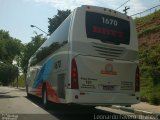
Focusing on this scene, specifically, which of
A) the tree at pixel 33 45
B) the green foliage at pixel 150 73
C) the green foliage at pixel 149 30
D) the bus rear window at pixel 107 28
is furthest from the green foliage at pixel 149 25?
the tree at pixel 33 45

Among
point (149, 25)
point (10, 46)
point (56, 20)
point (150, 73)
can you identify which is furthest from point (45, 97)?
point (56, 20)

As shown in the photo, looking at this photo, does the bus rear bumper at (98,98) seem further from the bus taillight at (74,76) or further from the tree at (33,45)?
the tree at (33,45)

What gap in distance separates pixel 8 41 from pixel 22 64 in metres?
21.1

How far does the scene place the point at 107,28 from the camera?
43.0ft

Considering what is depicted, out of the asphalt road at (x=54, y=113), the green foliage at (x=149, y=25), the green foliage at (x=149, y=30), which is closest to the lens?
the asphalt road at (x=54, y=113)

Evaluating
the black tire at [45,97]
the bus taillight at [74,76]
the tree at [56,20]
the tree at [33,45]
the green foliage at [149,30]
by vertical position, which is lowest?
the black tire at [45,97]

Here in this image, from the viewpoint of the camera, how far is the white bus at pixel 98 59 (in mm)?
12306

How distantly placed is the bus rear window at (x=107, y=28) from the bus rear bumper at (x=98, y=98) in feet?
6.50

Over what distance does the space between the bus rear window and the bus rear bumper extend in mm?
1981

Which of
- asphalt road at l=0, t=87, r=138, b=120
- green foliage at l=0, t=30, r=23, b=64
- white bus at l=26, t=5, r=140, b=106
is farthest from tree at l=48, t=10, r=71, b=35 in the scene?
white bus at l=26, t=5, r=140, b=106

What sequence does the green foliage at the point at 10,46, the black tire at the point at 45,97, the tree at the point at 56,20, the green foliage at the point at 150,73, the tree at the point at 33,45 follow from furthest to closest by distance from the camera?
the tree at the point at 56,20
the tree at the point at 33,45
the green foliage at the point at 10,46
the green foliage at the point at 150,73
the black tire at the point at 45,97

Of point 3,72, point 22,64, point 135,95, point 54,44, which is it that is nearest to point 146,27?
point 54,44

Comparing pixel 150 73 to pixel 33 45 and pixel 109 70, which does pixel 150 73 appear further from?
pixel 33 45

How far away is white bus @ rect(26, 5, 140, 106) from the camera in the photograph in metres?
12.3
